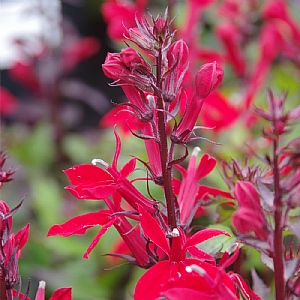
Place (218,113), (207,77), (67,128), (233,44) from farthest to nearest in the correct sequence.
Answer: (67,128), (233,44), (218,113), (207,77)

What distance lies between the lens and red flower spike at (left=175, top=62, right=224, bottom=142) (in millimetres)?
426

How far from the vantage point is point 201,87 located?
17.2 inches

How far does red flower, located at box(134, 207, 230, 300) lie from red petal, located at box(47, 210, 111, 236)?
0.05 m

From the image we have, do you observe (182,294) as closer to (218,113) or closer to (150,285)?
(150,285)

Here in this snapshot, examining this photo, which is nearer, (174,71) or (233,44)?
(174,71)

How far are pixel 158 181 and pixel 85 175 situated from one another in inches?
2.3

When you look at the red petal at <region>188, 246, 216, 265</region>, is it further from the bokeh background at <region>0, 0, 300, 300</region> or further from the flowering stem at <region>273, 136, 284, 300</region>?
the bokeh background at <region>0, 0, 300, 300</region>

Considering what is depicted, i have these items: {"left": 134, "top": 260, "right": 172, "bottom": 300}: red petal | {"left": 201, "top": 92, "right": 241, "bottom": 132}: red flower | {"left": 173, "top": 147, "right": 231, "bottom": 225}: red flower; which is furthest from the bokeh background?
{"left": 134, "top": 260, "right": 172, "bottom": 300}: red petal

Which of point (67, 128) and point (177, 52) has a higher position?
point (177, 52)

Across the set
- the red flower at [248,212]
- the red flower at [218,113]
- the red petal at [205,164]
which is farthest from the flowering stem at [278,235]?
the red flower at [218,113]

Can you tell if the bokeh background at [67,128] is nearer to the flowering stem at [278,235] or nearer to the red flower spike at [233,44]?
the red flower spike at [233,44]

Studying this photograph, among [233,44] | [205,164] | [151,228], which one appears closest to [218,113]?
[233,44]

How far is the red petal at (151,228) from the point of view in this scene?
1.25ft

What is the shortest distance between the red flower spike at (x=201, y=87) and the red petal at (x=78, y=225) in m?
0.09
